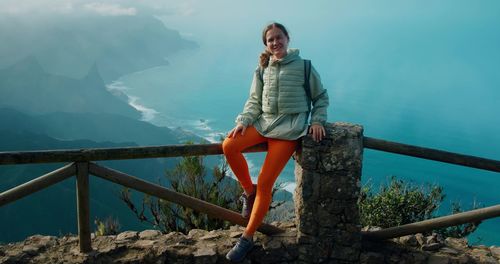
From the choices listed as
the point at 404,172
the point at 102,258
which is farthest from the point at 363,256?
the point at 404,172

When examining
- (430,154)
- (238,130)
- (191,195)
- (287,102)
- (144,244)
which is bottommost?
(191,195)

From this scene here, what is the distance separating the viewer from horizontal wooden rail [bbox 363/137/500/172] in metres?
3.61

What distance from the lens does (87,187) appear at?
3.38 m

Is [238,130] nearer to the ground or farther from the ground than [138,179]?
farther from the ground

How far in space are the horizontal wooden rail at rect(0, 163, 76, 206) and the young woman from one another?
1227 mm

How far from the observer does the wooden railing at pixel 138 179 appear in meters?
3.23

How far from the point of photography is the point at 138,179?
352 centimetres

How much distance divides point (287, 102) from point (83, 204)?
1794mm

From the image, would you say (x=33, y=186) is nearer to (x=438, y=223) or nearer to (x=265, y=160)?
(x=265, y=160)

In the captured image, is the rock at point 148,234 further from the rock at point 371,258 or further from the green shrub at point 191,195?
the green shrub at point 191,195

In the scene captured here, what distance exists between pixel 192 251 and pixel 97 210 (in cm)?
4802

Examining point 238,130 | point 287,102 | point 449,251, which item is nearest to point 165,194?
point 238,130

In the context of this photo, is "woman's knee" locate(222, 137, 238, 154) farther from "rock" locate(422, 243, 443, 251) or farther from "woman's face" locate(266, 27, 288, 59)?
"rock" locate(422, 243, 443, 251)

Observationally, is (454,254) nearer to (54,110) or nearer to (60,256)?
(60,256)
